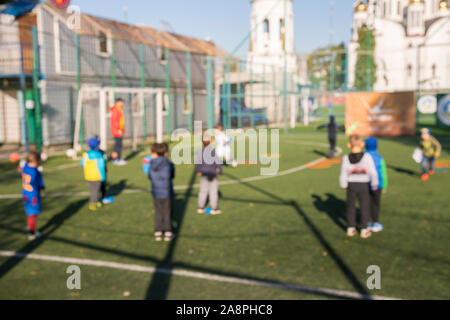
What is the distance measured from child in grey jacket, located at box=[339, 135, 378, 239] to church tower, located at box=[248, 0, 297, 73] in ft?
143

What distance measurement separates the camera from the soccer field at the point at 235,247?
5652mm

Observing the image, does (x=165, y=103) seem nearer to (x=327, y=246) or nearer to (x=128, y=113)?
(x=128, y=113)

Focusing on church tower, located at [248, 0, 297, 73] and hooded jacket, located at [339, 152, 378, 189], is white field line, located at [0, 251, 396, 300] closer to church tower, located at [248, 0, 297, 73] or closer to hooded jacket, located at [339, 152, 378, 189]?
hooded jacket, located at [339, 152, 378, 189]

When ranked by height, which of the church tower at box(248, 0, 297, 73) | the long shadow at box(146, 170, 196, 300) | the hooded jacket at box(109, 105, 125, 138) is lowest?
the long shadow at box(146, 170, 196, 300)

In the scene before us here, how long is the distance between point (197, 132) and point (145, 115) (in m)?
5.14

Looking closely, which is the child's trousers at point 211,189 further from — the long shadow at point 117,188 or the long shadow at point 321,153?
the long shadow at point 321,153

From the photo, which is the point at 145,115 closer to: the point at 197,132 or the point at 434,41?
the point at 197,132

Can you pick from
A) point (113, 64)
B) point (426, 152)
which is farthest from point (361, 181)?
point (113, 64)

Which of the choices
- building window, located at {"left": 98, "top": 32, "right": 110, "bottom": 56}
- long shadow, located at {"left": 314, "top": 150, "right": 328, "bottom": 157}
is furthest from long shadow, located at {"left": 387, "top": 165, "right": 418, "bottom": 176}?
building window, located at {"left": 98, "top": 32, "right": 110, "bottom": 56}

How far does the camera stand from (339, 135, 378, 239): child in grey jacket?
24.6 feet

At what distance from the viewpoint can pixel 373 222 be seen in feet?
26.6

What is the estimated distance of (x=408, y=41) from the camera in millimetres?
53656

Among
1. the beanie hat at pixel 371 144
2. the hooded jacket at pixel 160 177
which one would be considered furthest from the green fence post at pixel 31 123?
the beanie hat at pixel 371 144
